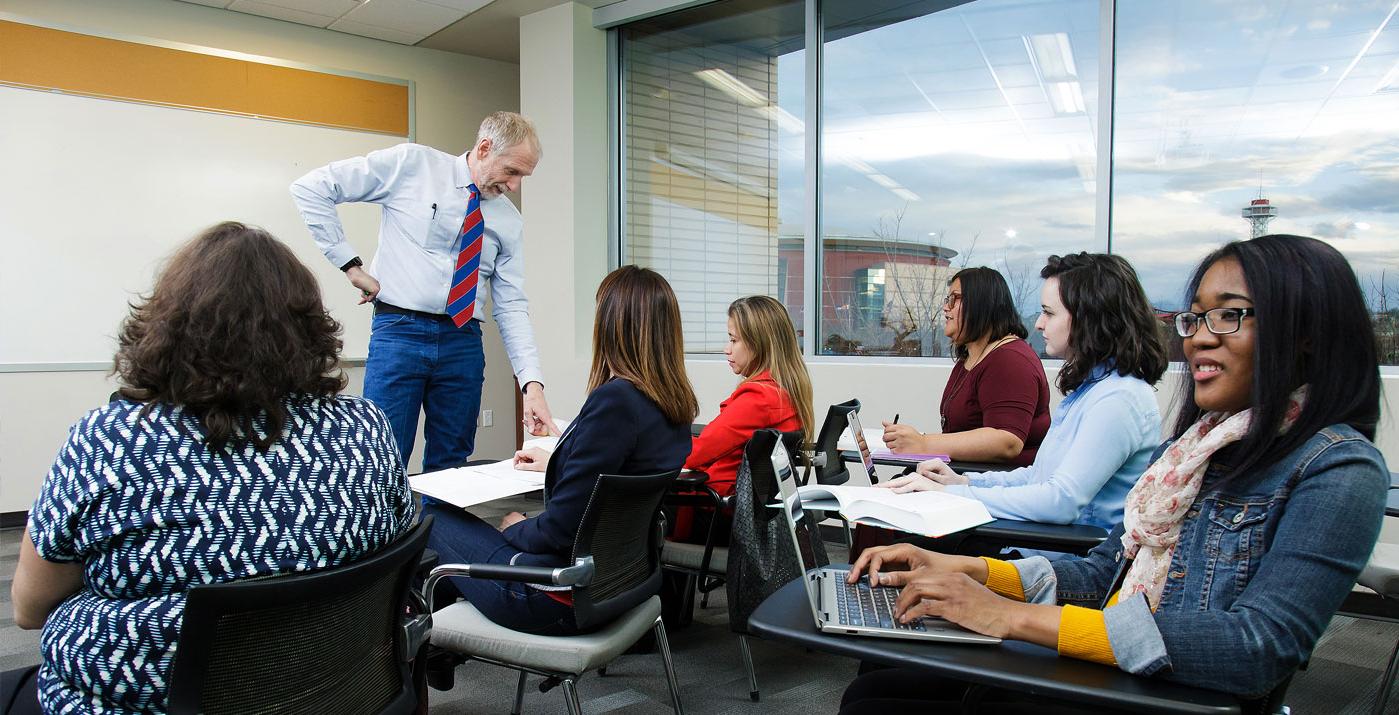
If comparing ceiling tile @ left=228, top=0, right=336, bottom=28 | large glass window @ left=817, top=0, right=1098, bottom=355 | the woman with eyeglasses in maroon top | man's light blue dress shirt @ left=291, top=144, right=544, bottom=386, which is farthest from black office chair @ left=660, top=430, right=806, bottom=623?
ceiling tile @ left=228, top=0, right=336, bottom=28

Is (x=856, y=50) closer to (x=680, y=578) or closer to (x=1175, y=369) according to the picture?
(x=1175, y=369)

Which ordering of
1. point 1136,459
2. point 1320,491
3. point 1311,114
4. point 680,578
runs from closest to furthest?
point 1320,491 → point 1136,459 → point 680,578 → point 1311,114

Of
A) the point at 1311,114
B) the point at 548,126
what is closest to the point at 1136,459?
the point at 1311,114

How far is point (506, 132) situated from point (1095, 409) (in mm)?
1925

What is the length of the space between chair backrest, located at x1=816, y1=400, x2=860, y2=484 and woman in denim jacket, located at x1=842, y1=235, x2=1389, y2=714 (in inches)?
58.1

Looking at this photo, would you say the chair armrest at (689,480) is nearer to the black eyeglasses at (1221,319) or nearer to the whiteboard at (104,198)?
the black eyeglasses at (1221,319)

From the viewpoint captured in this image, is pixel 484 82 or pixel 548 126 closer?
pixel 548 126

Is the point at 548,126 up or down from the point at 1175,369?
up

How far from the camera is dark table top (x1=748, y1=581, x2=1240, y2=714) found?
39.2 inches

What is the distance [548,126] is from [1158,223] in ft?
11.9

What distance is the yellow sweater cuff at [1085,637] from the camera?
3.57 feet

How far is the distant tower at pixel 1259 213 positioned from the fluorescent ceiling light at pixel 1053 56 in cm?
98

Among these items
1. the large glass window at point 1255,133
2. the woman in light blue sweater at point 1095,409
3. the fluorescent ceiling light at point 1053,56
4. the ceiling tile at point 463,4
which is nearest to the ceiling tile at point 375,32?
the ceiling tile at point 463,4

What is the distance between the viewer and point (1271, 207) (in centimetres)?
379
